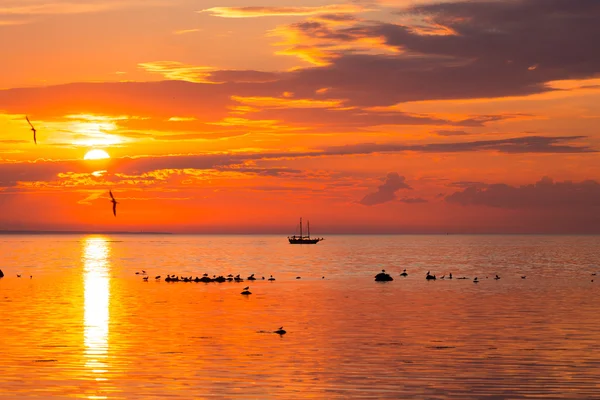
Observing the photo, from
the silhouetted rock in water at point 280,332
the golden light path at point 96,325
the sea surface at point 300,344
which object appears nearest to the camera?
the sea surface at point 300,344

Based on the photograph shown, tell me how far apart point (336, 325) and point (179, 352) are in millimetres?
16986

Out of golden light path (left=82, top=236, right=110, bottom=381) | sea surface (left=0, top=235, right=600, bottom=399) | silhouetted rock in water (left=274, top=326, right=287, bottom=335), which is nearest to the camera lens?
sea surface (left=0, top=235, right=600, bottom=399)

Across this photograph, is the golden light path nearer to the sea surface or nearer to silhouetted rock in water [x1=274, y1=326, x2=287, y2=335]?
the sea surface

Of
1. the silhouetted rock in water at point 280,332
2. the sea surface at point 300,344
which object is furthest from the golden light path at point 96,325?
the silhouetted rock in water at point 280,332

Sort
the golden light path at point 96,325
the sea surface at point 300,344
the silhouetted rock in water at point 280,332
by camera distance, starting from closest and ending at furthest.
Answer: the sea surface at point 300,344 < the golden light path at point 96,325 < the silhouetted rock in water at point 280,332

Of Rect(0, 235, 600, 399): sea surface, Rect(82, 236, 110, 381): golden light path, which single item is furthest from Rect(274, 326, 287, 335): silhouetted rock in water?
Rect(82, 236, 110, 381): golden light path

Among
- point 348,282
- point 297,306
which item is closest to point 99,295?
point 297,306

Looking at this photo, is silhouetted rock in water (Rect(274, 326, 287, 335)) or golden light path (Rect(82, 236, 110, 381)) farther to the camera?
silhouetted rock in water (Rect(274, 326, 287, 335))

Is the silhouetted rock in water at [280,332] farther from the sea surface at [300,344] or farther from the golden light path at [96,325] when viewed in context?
the golden light path at [96,325]

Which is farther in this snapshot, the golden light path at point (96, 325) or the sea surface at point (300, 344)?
the golden light path at point (96, 325)

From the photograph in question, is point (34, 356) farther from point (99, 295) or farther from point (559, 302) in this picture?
point (559, 302)

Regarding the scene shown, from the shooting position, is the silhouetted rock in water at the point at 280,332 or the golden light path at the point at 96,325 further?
the silhouetted rock in water at the point at 280,332

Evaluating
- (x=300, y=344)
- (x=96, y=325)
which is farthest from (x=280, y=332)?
(x=96, y=325)

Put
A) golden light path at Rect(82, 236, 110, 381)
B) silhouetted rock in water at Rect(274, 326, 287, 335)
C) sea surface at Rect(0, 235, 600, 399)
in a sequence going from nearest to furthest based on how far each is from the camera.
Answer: sea surface at Rect(0, 235, 600, 399)
golden light path at Rect(82, 236, 110, 381)
silhouetted rock in water at Rect(274, 326, 287, 335)
